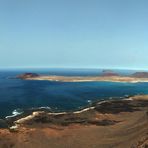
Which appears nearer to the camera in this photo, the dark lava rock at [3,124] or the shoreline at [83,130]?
the shoreline at [83,130]

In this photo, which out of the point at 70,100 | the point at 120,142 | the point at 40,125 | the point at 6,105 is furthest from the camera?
the point at 70,100

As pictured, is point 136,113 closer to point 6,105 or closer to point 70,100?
point 70,100

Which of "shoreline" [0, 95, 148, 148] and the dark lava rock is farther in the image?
the dark lava rock

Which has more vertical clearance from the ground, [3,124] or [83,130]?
[3,124]

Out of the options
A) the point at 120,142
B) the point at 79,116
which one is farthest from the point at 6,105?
the point at 120,142

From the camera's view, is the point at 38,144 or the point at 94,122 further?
the point at 94,122

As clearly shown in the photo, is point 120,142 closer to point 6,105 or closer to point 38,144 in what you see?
point 38,144

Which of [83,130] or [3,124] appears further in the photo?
[3,124]

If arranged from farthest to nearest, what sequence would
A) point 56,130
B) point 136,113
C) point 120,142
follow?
1. point 136,113
2. point 56,130
3. point 120,142

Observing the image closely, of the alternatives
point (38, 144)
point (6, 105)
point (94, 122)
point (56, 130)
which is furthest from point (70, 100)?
point (38, 144)
